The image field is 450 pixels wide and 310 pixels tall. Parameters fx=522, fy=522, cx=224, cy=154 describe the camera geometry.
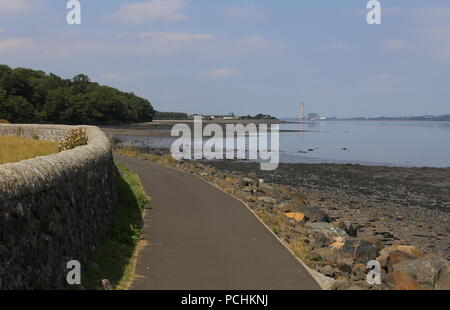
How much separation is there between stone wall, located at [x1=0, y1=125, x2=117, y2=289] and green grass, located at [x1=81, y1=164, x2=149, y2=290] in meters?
0.37

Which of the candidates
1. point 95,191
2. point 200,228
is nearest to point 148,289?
point 95,191

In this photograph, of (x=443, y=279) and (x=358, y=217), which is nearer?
(x=443, y=279)

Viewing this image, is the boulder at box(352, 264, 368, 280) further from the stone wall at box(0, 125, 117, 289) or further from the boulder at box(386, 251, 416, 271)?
the stone wall at box(0, 125, 117, 289)

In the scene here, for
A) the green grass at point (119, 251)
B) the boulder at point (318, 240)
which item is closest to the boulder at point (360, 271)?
the boulder at point (318, 240)

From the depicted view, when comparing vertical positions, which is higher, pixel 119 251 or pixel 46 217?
pixel 46 217

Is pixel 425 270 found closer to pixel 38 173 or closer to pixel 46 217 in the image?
pixel 46 217

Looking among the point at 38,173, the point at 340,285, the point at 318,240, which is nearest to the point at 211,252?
the point at 340,285

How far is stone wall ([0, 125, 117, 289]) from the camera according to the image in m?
6.99

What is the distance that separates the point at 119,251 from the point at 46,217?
16.3 ft

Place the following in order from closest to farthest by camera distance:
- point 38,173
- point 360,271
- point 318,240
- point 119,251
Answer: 1. point 38,173
2. point 119,251
3. point 360,271
4. point 318,240

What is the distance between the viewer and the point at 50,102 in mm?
111375

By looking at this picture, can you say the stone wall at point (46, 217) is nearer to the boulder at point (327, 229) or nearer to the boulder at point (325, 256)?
the boulder at point (325, 256)

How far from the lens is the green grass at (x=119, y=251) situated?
10881 mm

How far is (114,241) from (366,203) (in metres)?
21.7
